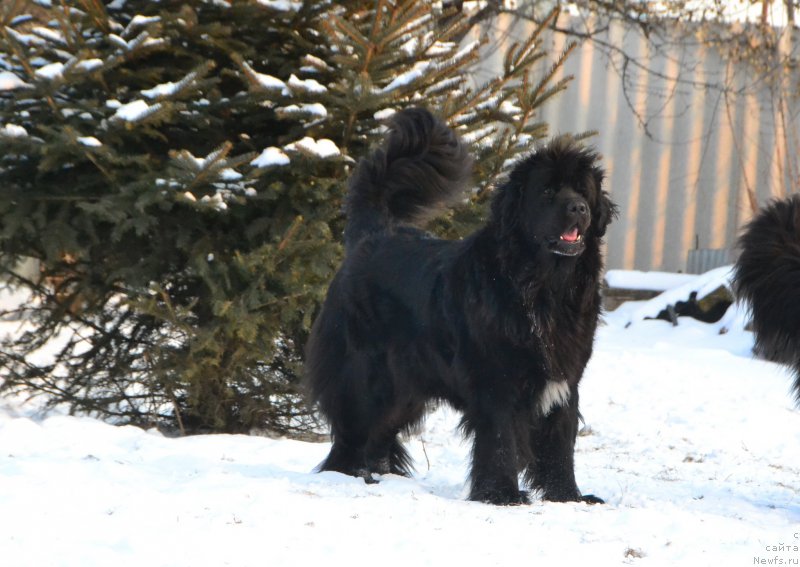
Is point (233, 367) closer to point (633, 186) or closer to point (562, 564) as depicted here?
point (562, 564)

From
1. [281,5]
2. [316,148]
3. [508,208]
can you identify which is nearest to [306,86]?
[316,148]

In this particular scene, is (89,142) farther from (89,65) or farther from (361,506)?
(361,506)

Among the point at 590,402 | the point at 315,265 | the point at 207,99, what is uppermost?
the point at 207,99

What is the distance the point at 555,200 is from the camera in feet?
13.6

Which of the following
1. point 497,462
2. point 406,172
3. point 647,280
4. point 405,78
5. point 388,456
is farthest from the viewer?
point 647,280

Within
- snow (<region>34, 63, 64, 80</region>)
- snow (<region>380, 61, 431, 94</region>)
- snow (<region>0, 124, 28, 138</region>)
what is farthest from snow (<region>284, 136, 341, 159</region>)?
snow (<region>0, 124, 28, 138</region>)

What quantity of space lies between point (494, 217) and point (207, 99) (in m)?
2.47

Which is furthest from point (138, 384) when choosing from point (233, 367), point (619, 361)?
point (619, 361)

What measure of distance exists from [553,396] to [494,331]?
1.25 ft

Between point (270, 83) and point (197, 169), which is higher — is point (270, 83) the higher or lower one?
the higher one

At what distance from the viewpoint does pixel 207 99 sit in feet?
19.7

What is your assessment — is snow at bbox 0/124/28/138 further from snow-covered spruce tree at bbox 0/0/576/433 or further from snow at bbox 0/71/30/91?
snow at bbox 0/71/30/91

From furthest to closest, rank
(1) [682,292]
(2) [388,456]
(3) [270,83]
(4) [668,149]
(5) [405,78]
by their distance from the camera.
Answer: (4) [668,149], (1) [682,292], (5) [405,78], (3) [270,83], (2) [388,456]

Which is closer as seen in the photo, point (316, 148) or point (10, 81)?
point (316, 148)
